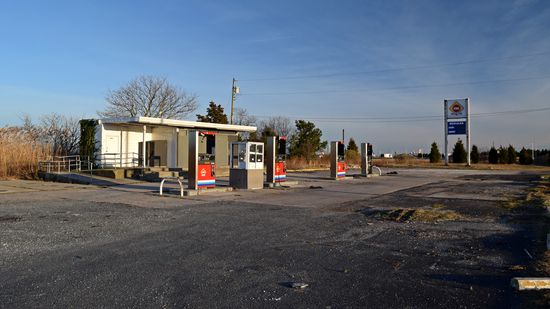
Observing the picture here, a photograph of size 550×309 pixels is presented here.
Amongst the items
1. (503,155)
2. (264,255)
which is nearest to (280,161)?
(264,255)

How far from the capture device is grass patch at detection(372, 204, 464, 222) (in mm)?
10565

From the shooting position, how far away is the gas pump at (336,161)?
89.5ft

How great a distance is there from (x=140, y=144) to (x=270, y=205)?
20756mm

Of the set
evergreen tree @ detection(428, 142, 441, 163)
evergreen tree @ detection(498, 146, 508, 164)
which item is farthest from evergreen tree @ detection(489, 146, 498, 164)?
evergreen tree @ detection(428, 142, 441, 163)

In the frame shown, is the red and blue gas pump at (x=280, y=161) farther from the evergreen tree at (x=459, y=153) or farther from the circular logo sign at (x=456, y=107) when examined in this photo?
the evergreen tree at (x=459, y=153)

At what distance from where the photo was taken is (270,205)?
1382cm

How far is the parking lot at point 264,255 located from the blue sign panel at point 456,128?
39.6 meters

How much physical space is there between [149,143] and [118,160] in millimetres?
2775

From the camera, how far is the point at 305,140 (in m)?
48.8

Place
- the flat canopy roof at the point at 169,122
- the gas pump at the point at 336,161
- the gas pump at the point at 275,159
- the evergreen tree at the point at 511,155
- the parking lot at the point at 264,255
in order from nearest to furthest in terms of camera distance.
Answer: the parking lot at the point at 264,255, the gas pump at the point at 275,159, the flat canopy roof at the point at 169,122, the gas pump at the point at 336,161, the evergreen tree at the point at 511,155

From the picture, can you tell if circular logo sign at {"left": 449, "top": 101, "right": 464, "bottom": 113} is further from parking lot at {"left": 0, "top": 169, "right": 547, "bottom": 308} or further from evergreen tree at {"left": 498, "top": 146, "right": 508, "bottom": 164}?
parking lot at {"left": 0, "top": 169, "right": 547, "bottom": 308}

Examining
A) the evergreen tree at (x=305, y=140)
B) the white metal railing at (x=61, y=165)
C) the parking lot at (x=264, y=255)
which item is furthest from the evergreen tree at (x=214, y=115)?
the parking lot at (x=264, y=255)

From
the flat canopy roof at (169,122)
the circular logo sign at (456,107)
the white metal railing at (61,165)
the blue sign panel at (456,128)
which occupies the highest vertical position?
the circular logo sign at (456,107)

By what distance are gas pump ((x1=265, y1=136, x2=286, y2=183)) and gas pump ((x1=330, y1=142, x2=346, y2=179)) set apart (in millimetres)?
5941
